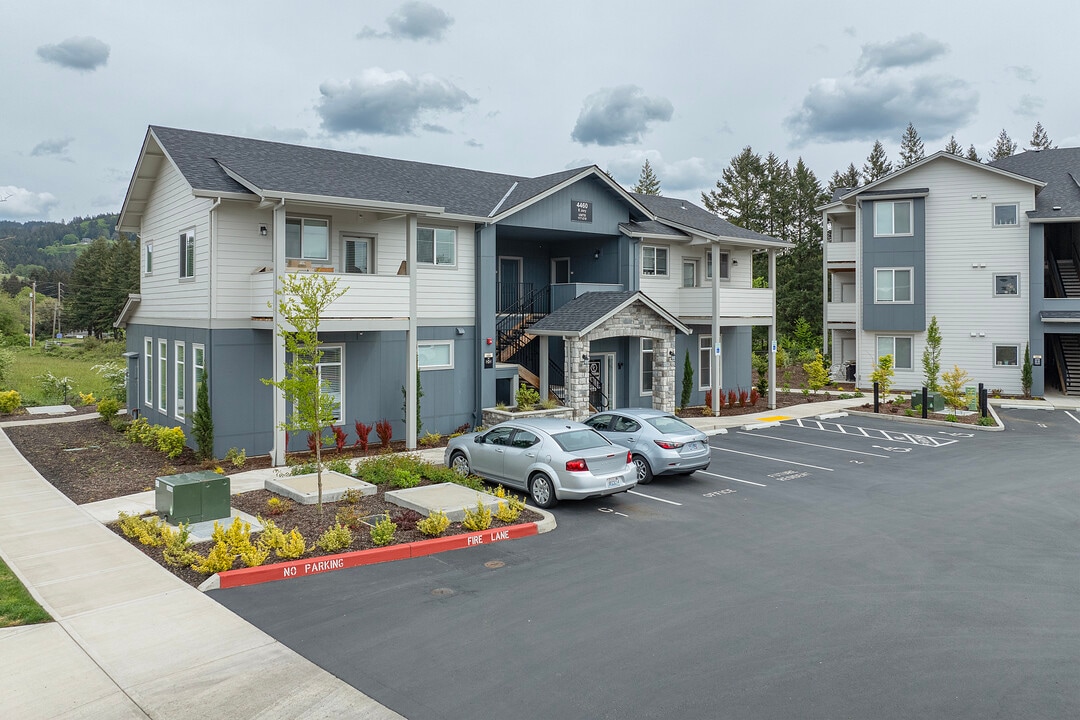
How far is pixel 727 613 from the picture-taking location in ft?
28.0

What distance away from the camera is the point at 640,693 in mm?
6605

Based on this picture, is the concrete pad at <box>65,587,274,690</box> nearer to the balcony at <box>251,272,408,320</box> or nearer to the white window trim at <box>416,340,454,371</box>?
the balcony at <box>251,272,408,320</box>

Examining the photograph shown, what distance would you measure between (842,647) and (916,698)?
1088 mm

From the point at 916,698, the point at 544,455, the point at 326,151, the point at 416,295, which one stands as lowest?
the point at 916,698

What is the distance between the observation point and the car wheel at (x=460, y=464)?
51.3ft

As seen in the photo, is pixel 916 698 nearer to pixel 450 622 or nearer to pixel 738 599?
pixel 738 599

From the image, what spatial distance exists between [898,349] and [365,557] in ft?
102

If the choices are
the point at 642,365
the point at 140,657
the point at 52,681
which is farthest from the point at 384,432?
the point at 52,681

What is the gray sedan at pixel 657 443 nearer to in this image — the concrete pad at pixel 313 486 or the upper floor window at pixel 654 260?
the concrete pad at pixel 313 486

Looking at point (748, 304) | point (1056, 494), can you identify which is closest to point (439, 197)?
point (748, 304)

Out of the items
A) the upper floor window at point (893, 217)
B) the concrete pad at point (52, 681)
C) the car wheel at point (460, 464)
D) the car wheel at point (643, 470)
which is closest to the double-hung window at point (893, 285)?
the upper floor window at point (893, 217)

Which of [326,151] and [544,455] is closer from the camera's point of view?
[544,455]

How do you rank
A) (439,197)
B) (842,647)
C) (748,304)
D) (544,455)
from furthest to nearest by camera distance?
(748,304)
(439,197)
(544,455)
(842,647)

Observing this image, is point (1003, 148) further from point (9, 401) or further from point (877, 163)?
point (9, 401)
